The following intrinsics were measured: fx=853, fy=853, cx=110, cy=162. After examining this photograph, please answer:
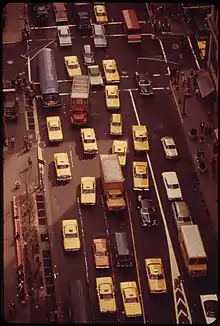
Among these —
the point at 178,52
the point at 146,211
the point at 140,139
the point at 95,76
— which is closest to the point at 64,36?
the point at 95,76

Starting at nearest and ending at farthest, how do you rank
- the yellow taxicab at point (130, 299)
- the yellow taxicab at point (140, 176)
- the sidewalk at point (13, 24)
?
the yellow taxicab at point (130, 299)
the yellow taxicab at point (140, 176)
the sidewalk at point (13, 24)

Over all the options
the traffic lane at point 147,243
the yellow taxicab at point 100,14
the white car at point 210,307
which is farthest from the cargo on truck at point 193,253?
the yellow taxicab at point 100,14

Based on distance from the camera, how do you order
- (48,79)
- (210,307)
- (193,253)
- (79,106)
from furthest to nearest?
(48,79)
(79,106)
(193,253)
(210,307)

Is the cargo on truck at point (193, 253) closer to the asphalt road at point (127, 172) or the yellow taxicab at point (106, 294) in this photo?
the asphalt road at point (127, 172)

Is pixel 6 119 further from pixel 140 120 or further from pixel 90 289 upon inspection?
pixel 90 289

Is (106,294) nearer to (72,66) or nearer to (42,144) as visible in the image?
(42,144)

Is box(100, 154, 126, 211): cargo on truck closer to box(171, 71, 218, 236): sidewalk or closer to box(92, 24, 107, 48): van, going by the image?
box(171, 71, 218, 236): sidewalk

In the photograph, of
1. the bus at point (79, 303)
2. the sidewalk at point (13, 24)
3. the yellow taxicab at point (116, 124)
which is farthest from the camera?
the sidewalk at point (13, 24)

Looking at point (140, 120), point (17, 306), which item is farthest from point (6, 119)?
point (17, 306)
